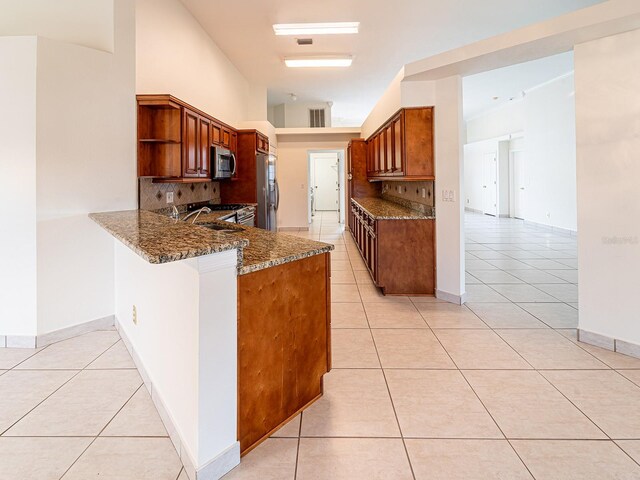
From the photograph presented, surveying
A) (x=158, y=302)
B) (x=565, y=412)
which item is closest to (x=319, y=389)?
(x=158, y=302)

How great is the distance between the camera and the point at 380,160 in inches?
233

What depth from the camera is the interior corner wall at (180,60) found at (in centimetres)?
370

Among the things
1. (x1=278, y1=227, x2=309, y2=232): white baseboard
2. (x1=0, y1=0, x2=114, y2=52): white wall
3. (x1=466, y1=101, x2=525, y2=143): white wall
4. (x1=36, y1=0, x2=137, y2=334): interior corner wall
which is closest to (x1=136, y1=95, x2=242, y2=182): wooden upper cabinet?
(x1=36, y1=0, x2=137, y2=334): interior corner wall

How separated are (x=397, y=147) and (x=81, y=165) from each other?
128 inches

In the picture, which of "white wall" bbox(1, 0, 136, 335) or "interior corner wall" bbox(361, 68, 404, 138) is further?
"interior corner wall" bbox(361, 68, 404, 138)

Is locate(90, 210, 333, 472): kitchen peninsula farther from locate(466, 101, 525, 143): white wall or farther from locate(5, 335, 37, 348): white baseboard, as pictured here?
locate(466, 101, 525, 143): white wall

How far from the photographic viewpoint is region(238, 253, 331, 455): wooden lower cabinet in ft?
5.48

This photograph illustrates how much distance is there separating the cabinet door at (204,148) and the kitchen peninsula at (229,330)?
84.1 inches

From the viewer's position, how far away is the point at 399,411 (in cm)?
201

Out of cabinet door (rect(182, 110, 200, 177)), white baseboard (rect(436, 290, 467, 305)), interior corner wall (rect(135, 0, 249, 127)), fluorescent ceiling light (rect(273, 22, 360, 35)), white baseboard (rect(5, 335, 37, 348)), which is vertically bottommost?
white baseboard (rect(5, 335, 37, 348))

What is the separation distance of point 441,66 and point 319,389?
3.09m

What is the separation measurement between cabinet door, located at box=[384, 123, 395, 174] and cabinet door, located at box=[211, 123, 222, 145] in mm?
2260

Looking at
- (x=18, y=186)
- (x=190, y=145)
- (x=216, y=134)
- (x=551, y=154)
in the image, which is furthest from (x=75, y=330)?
(x=551, y=154)

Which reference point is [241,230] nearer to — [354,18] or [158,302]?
[158,302]
